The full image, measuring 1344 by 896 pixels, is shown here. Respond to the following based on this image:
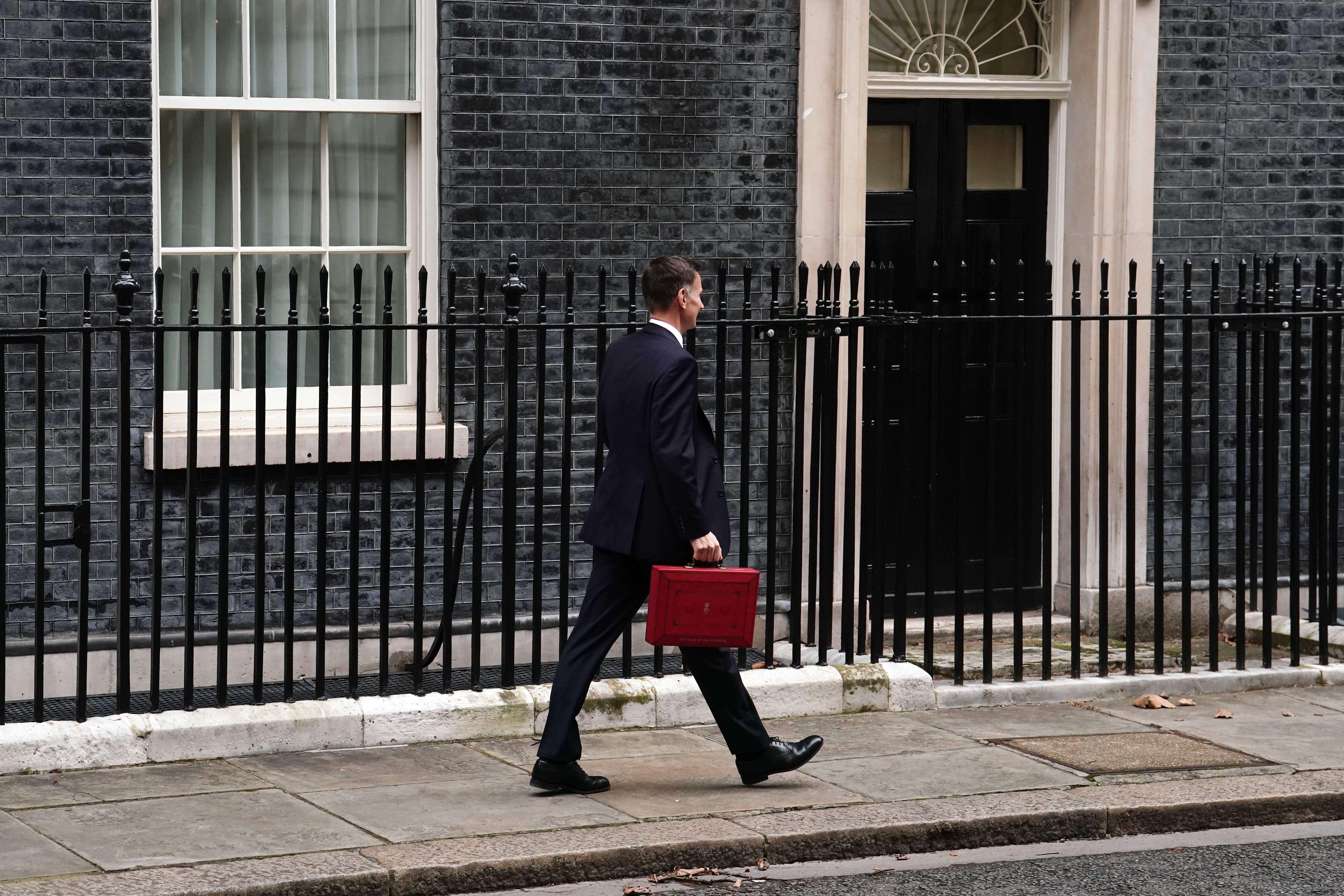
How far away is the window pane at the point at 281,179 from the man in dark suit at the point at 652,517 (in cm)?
278

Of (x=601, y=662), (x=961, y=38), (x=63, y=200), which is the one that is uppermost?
(x=961, y=38)

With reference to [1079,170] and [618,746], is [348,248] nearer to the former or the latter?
[618,746]

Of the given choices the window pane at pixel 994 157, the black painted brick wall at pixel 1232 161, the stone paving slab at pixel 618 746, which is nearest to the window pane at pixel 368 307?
the stone paving slab at pixel 618 746

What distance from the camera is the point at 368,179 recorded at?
8836 millimetres

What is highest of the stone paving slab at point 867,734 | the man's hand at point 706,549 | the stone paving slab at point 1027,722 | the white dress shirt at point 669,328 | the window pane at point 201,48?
the window pane at point 201,48

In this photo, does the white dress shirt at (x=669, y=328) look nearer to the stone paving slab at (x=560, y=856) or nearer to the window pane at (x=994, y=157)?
the stone paving slab at (x=560, y=856)

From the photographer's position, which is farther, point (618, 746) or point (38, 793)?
point (618, 746)

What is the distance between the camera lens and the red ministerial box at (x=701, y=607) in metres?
6.21

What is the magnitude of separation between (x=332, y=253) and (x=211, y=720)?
269 cm

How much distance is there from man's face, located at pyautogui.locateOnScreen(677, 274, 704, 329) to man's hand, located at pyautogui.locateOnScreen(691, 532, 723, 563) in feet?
2.38

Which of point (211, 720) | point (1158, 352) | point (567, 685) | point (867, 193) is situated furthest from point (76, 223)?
point (1158, 352)

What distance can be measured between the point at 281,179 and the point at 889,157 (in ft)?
10.1

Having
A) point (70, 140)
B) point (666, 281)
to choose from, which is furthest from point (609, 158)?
point (666, 281)

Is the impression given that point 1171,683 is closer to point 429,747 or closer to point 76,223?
point 429,747
